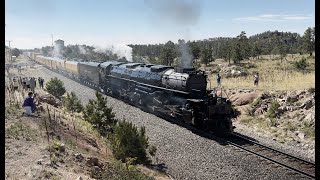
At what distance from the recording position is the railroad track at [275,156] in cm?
1348

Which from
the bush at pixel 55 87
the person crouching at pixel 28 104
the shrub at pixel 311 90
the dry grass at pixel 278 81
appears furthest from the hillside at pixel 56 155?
the dry grass at pixel 278 81

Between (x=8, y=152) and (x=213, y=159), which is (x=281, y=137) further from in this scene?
(x=8, y=152)

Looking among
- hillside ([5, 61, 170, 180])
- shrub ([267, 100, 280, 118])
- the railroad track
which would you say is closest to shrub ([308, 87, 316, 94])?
shrub ([267, 100, 280, 118])

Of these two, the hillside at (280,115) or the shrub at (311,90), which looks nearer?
the hillside at (280,115)

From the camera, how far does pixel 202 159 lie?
48.1 feet

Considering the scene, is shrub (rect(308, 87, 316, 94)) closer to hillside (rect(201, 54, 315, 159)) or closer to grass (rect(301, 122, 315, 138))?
hillside (rect(201, 54, 315, 159))

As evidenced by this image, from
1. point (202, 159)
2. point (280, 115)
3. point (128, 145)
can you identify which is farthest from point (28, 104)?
point (280, 115)

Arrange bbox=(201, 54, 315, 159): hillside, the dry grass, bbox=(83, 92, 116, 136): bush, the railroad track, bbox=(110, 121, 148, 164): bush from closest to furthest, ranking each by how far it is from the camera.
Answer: the railroad track, bbox=(110, 121, 148, 164): bush, bbox=(201, 54, 315, 159): hillside, bbox=(83, 92, 116, 136): bush, the dry grass

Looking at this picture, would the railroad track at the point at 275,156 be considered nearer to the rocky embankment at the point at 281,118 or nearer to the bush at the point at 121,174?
the rocky embankment at the point at 281,118

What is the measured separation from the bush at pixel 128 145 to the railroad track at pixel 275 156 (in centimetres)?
510

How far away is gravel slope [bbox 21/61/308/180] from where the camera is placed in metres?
13.0

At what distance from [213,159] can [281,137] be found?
250 inches

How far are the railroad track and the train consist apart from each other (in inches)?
50.6

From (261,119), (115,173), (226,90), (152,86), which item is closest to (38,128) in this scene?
(115,173)
